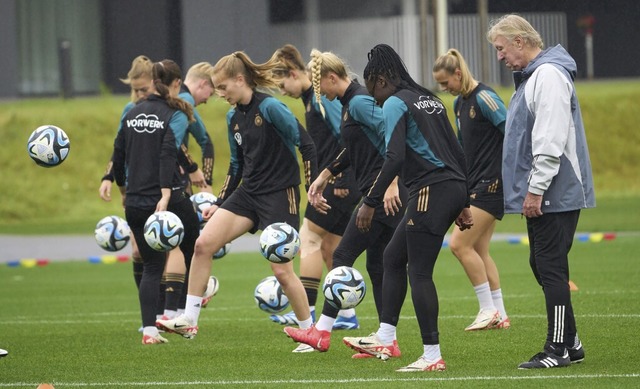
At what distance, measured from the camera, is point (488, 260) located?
11477mm

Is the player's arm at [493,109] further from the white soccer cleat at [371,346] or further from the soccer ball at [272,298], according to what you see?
the white soccer cleat at [371,346]

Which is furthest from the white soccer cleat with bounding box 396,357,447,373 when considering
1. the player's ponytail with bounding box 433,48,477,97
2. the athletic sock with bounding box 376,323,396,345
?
the player's ponytail with bounding box 433,48,477,97

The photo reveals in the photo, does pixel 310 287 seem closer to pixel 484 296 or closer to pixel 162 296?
pixel 484 296

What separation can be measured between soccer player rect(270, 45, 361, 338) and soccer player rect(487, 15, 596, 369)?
2816 mm

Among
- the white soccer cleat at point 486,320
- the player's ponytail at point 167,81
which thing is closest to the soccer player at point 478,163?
the white soccer cleat at point 486,320

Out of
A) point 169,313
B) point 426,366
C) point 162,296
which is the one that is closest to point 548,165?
point 426,366

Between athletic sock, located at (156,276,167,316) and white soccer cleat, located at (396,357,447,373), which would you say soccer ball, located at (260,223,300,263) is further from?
athletic sock, located at (156,276,167,316)

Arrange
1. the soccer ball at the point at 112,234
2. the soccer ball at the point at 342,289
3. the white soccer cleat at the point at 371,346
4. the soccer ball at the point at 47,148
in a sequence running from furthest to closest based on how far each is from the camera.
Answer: the soccer ball at the point at 112,234 → the soccer ball at the point at 47,148 → the soccer ball at the point at 342,289 → the white soccer cleat at the point at 371,346

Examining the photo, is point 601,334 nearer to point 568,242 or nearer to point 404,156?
point 568,242

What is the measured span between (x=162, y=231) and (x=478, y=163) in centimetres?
281

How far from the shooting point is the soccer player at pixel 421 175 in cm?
837

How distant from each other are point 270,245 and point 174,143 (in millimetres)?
1621

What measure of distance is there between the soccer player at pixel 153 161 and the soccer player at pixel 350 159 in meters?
1.44

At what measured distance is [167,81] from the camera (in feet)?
36.1
